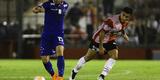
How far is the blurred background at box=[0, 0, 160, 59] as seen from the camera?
34156mm

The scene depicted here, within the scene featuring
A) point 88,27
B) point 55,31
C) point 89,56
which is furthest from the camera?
A: point 88,27

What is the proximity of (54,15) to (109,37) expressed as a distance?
1.61 m

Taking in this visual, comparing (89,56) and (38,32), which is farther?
(38,32)

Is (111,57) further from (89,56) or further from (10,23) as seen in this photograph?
(10,23)

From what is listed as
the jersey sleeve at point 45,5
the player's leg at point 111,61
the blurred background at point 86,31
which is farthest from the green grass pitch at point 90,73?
the blurred background at point 86,31

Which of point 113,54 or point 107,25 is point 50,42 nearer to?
point 107,25

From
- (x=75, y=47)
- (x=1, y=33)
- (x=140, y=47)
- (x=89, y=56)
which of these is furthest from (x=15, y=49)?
(x=89, y=56)

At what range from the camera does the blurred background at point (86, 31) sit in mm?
34156

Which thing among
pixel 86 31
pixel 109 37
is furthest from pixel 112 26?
pixel 86 31

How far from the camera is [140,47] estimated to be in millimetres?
34219

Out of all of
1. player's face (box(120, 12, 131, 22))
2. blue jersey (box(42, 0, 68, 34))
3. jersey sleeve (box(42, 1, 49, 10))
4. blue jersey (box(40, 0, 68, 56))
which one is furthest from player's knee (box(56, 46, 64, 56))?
player's face (box(120, 12, 131, 22))

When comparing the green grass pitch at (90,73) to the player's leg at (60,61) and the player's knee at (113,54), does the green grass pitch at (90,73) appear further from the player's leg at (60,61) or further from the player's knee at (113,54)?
the player's leg at (60,61)

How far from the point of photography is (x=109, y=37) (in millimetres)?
15859

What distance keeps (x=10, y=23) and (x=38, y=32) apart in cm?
212
